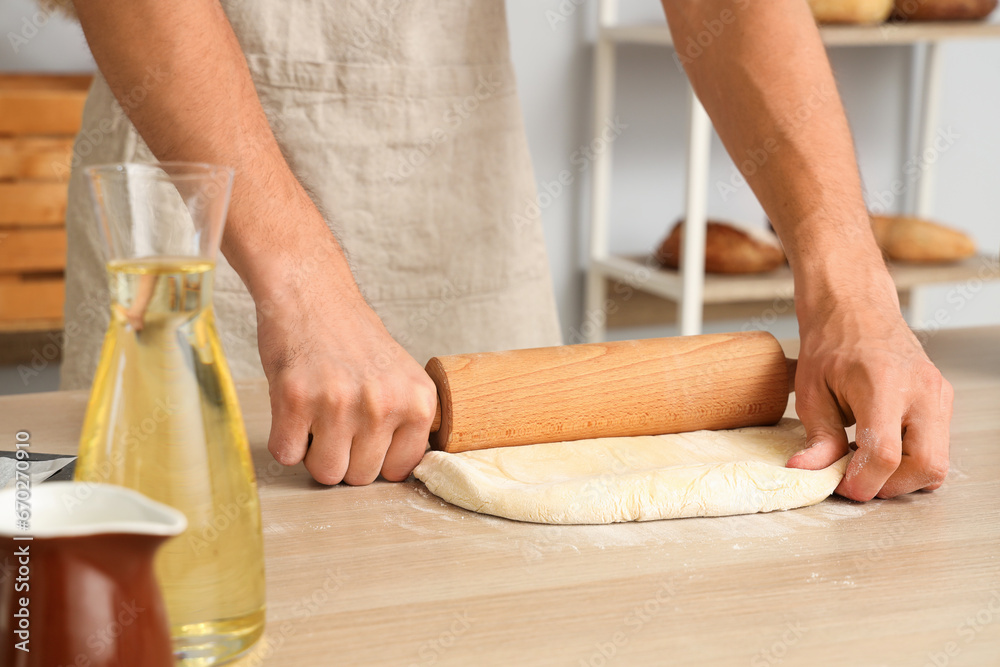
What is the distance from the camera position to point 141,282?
36 centimetres

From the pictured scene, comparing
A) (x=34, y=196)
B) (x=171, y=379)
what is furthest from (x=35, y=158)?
(x=171, y=379)

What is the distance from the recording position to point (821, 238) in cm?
87

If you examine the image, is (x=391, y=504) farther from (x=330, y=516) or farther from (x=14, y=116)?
(x=14, y=116)

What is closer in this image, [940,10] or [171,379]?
[171,379]

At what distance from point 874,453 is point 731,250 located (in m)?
1.43

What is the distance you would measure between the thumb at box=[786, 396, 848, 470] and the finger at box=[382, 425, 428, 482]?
28 cm

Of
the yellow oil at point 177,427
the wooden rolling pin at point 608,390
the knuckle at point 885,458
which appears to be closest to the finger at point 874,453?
the knuckle at point 885,458

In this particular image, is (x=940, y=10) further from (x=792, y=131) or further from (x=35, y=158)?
(x=35, y=158)

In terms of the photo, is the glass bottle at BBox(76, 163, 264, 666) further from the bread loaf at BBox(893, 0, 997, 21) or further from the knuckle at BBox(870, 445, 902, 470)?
the bread loaf at BBox(893, 0, 997, 21)

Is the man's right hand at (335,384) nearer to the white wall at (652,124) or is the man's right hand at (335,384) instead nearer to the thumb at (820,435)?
the thumb at (820,435)

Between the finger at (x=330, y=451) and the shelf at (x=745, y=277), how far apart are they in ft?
4.59

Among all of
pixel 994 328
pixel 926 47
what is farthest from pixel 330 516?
pixel 926 47

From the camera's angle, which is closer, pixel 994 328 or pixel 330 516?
pixel 330 516

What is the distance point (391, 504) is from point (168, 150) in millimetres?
341
